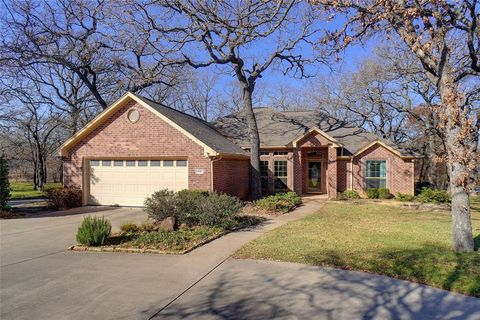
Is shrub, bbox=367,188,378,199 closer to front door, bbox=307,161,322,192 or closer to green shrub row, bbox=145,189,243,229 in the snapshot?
front door, bbox=307,161,322,192

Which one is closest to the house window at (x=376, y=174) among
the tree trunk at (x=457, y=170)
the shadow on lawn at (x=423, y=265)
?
the tree trunk at (x=457, y=170)

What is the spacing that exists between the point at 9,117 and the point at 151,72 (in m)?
13.7

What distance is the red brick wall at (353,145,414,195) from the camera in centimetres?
2100

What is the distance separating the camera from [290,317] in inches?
189

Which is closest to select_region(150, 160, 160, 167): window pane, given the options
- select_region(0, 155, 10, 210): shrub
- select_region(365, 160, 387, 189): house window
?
select_region(0, 155, 10, 210): shrub

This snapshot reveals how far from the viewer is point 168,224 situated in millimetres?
10648

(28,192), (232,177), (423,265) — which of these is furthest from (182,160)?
(28,192)

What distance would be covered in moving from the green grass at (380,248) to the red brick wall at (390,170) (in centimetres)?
745

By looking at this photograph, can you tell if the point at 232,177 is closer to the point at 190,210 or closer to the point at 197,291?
the point at 190,210

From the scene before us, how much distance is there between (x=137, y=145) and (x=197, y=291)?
1191cm

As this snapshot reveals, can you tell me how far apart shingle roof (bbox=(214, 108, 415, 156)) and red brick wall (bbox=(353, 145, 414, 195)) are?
21.9 inches

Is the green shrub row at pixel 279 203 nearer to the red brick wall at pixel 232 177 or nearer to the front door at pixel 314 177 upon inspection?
the red brick wall at pixel 232 177

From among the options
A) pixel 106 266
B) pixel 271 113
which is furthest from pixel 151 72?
pixel 106 266

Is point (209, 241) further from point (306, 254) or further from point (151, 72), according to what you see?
point (151, 72)
